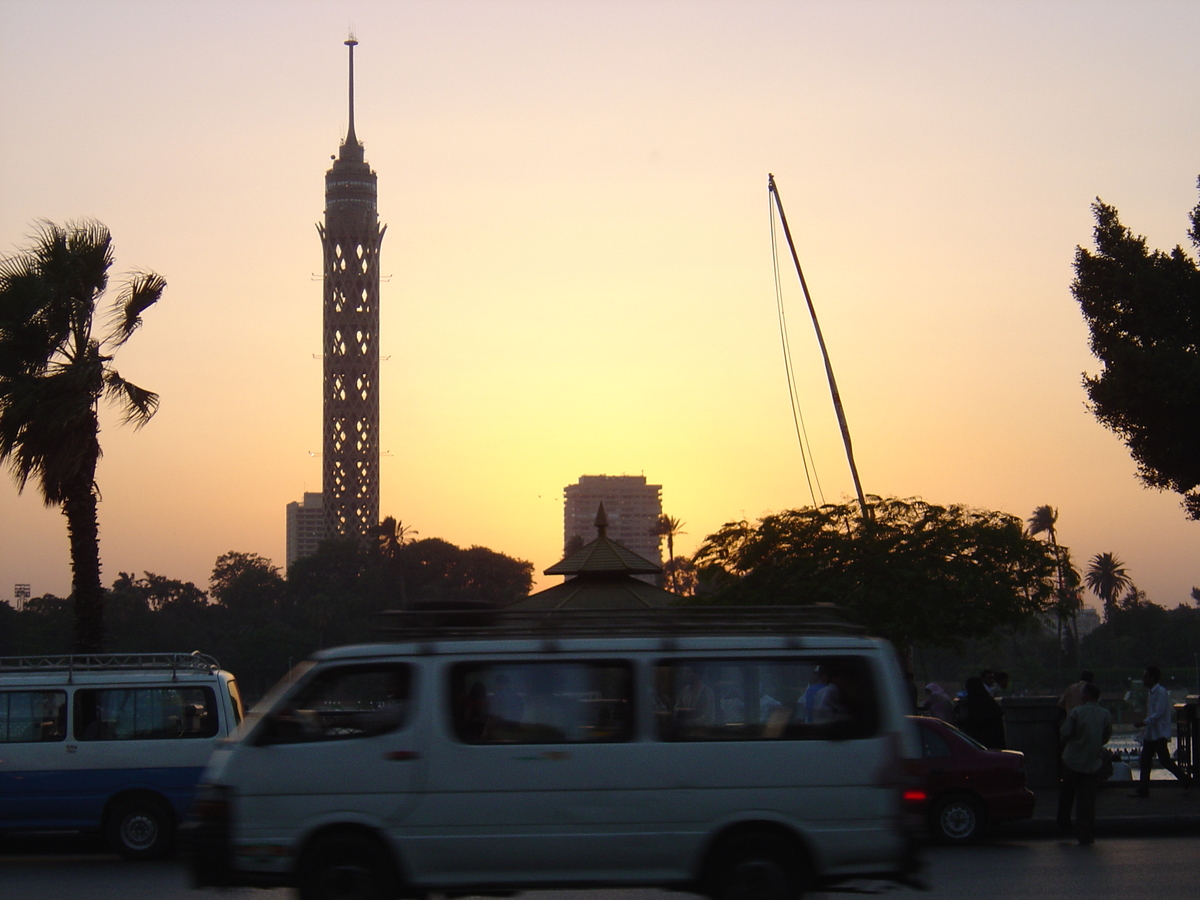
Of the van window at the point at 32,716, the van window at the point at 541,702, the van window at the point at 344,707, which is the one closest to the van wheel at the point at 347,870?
the van window at the point at 344,707

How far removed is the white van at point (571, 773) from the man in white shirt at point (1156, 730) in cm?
1072

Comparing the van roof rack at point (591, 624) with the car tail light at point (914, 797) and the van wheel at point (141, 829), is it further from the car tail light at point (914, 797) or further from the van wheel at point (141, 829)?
the van wheel at point (141, 829)

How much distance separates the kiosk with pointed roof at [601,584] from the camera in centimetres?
2909

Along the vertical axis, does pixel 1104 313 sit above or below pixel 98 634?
above

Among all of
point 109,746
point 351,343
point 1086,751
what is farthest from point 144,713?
point 351,343

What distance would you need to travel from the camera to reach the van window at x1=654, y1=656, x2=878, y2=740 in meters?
8.39

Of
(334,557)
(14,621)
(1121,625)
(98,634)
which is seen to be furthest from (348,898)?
(334,557)

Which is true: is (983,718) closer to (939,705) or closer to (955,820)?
(939,705)

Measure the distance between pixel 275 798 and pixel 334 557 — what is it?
349ft

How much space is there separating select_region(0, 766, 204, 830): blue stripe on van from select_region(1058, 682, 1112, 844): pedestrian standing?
9.08 meters

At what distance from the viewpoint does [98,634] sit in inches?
808

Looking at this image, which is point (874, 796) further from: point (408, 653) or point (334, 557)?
point (334, 557)

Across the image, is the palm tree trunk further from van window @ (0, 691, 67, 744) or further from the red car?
the red car

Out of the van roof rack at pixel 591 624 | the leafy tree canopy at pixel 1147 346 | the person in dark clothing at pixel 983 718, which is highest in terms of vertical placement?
the leafy tree canopy at pixel 1147 346
